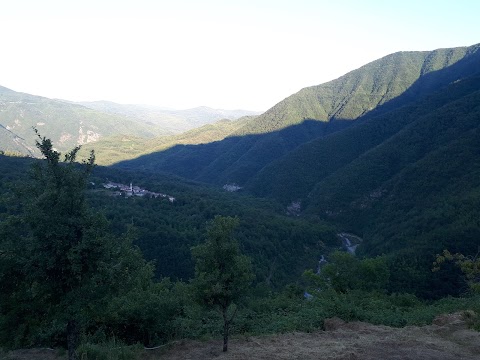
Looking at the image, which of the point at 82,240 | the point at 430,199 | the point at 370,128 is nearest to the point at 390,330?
the point at 82,240

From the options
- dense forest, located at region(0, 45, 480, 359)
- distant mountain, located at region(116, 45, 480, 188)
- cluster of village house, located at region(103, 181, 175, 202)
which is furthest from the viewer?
distant mountain, located at region(116, 45, 480, 188)

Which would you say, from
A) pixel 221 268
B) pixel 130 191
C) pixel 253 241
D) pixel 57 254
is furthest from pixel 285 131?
pixel 57 254

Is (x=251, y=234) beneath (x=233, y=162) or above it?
beneath

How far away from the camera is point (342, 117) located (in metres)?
183

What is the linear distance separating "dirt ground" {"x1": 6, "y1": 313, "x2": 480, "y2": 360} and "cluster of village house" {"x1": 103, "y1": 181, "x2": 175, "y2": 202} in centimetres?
6286

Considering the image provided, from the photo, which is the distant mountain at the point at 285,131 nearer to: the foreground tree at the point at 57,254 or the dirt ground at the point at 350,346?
→ the dirt ground at the point at 350,346

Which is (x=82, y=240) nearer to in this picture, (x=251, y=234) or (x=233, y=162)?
(x=251, y=234)

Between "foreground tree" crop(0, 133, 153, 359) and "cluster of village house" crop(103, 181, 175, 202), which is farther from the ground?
"foreground tree" crop(0, 133, 153, 359)

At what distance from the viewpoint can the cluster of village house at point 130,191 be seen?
78000mm

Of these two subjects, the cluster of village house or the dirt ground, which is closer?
the dirt ground

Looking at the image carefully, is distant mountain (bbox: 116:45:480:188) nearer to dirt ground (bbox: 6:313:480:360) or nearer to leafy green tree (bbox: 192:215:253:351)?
dirt ground (bbox: 6:313:480:360)

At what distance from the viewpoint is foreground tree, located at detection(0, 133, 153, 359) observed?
1053cm

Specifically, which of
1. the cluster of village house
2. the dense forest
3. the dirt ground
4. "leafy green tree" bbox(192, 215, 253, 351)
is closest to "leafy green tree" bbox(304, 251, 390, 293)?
the dense forest

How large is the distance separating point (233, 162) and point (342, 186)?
7487cm
